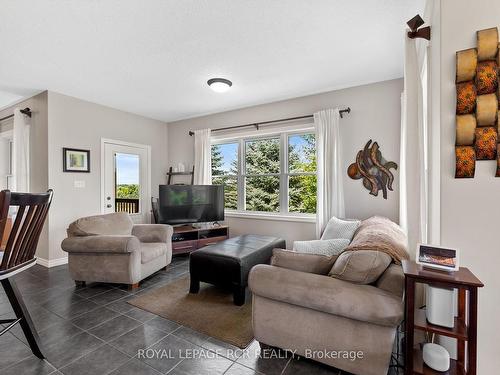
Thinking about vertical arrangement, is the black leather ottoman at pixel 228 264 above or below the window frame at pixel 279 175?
below

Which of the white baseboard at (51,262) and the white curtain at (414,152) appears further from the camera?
the white baseboard at (51,262)

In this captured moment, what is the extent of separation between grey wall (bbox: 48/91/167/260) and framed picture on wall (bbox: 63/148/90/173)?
0.20 ft

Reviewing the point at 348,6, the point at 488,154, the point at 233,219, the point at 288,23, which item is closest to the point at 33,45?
the point at 288,23

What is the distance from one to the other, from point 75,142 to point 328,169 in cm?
386

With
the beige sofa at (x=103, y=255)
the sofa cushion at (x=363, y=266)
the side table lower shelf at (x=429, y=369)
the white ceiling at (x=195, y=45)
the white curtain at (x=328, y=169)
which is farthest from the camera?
the white curtain at (x=328, y=169)

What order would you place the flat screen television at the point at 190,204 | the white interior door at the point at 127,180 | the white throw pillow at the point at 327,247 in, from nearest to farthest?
the white throw pillow at the point at 327,247 < the flat screen television at the point at 190,204 < the white interior door at the point at 127,180

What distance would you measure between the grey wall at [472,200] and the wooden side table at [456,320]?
15 cm

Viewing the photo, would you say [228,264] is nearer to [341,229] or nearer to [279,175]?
[341,229]

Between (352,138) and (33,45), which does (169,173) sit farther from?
(352,138)

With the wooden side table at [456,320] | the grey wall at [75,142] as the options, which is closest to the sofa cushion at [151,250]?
the grey wall at [75,142]

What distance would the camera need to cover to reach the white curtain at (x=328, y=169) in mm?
3449

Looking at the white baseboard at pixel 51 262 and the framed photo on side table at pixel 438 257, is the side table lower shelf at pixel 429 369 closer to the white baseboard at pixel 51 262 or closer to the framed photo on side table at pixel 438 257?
the framed photo on side table at pixel 438 257

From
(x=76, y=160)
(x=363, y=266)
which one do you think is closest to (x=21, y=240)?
(x=363, y=266)

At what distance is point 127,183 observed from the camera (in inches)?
182
